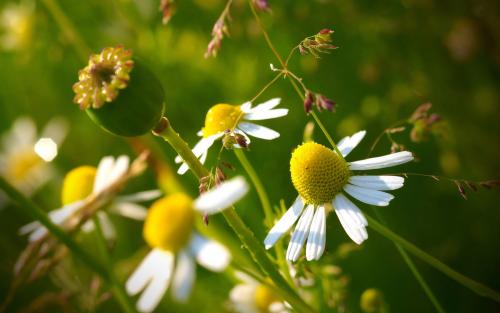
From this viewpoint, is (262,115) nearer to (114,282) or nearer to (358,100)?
(114,282)

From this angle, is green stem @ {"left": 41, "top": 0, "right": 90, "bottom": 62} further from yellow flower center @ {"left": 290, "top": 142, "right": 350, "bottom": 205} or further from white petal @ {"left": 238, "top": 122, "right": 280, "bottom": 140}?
yellow flower center @ {"left": 290, "top": 142, "right": 350, "bottom": 205}

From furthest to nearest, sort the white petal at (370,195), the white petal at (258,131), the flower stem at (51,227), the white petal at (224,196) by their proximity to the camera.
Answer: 1. the white petal at (258,131)
2. the white petal at (370,195)
3. the flower stem at (51,227)
4. the white petal at (224,196)

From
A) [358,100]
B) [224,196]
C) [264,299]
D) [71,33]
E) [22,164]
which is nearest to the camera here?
[224,196]

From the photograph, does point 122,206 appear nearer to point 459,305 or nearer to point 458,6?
point 459,305

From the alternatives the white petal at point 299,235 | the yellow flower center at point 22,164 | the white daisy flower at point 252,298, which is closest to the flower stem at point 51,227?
the white petal at point 299,235

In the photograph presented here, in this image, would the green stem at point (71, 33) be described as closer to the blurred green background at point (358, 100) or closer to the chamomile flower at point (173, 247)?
the blurred green background at point (358, 100)

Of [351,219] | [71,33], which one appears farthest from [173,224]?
[71,33]

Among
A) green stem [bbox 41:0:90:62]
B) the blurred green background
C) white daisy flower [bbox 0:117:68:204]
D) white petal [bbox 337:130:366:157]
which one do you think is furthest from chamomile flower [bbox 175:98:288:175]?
white daisy flower [bbox 0:117:68:204]
